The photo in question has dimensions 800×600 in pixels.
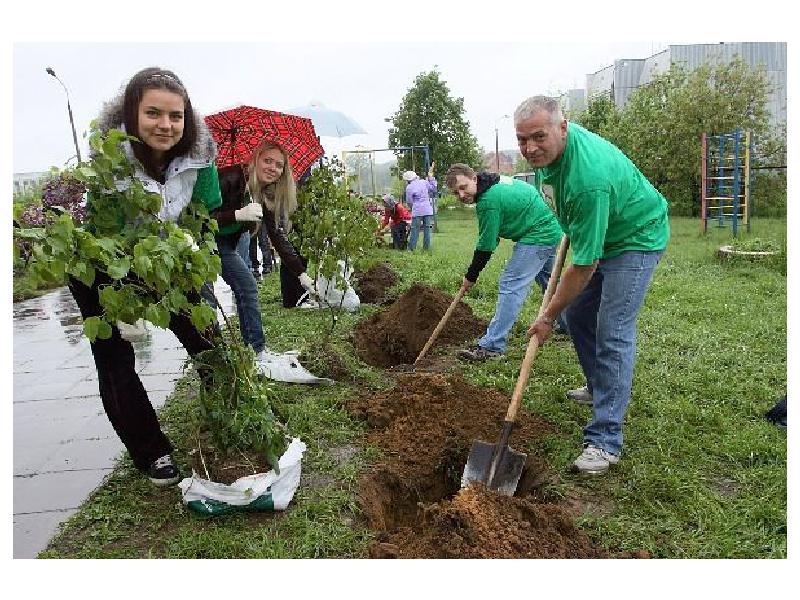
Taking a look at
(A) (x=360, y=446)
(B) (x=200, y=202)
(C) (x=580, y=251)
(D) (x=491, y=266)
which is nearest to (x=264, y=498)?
(A) (x=360, y=446)

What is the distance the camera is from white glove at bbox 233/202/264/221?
13.1 feet

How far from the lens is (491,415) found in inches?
144

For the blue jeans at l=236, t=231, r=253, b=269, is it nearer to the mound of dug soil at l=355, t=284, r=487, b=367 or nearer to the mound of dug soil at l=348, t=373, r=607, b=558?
the mound of dug soil at l=355, t=284, r=487, b=367

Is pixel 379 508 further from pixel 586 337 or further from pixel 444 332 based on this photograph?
pixel 444 332

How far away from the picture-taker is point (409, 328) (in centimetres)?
598

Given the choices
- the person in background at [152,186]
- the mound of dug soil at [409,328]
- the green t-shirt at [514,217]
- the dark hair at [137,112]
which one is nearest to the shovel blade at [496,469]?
the person in background at [152,186]

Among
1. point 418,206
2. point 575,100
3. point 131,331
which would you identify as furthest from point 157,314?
point 575,100

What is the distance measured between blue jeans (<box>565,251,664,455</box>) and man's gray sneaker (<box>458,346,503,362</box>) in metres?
1.62

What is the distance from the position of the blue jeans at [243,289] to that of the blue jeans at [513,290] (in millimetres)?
1711

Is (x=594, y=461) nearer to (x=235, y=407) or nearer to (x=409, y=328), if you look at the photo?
(x=235, y=407)

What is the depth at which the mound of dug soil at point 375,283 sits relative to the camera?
7695 millimetres

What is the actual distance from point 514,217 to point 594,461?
92.6 inches
